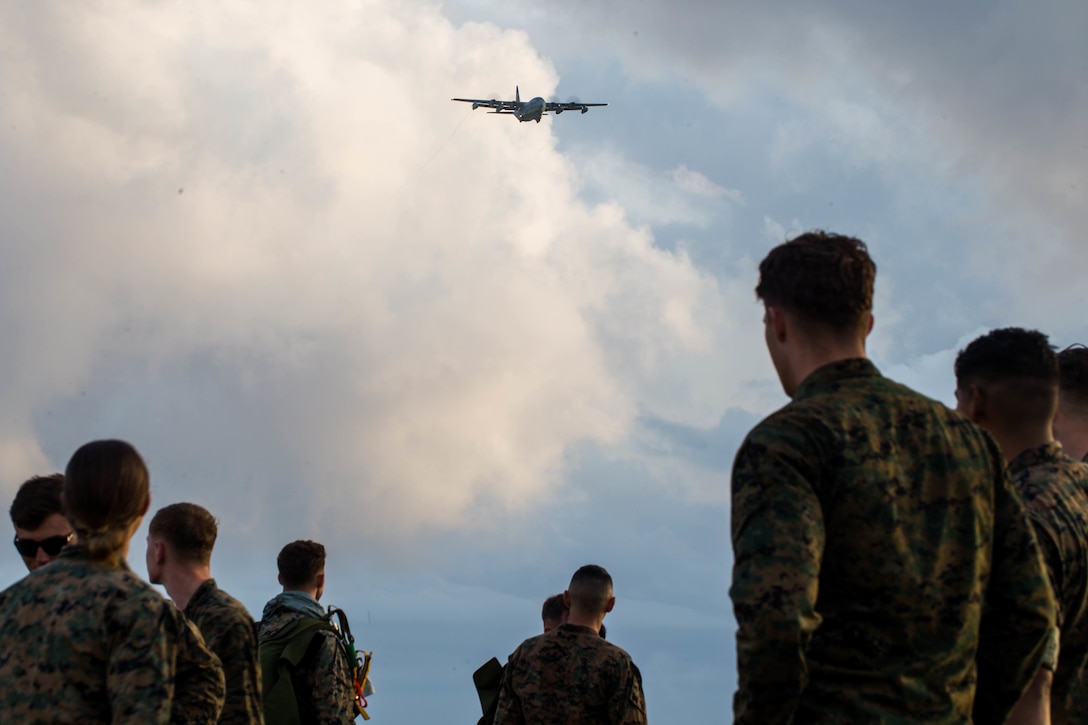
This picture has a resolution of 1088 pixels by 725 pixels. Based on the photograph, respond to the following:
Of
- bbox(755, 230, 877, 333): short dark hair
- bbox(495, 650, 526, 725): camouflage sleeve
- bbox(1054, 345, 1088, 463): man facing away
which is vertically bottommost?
bbox(495, 650, 526, 725): camouflage sleeve

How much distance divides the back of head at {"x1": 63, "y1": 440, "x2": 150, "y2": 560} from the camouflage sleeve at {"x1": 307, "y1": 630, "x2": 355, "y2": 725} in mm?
3538

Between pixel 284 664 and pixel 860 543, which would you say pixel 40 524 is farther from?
pixel 860 543

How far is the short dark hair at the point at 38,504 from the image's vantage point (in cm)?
554

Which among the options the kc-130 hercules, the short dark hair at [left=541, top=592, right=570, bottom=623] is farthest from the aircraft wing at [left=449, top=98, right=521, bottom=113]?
the short dark hair at [left=541, top=592, right=570, bottom=623]

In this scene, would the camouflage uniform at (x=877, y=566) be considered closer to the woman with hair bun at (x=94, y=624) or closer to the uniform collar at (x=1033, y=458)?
the uniform collar at (x=1033, y=458)

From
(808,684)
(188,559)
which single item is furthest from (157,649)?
(808,684)

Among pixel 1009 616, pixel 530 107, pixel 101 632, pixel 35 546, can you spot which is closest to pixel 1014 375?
pixel 1009 616

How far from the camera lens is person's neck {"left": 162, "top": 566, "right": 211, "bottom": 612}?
19.5 ft

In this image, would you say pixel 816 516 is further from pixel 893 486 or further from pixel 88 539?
pixel 88 539

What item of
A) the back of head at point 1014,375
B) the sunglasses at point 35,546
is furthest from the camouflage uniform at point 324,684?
the back of head at point 1014,375

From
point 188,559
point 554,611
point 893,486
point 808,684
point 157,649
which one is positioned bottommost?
point 808,684

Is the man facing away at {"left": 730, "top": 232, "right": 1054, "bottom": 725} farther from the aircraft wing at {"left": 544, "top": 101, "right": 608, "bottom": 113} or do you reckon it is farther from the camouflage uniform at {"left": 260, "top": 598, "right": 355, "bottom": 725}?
the aircraft wing at {"left": 544, "top": 101, "right": 608, "bottom": 113}

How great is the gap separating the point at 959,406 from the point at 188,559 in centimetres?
399

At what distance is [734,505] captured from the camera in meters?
3.42
